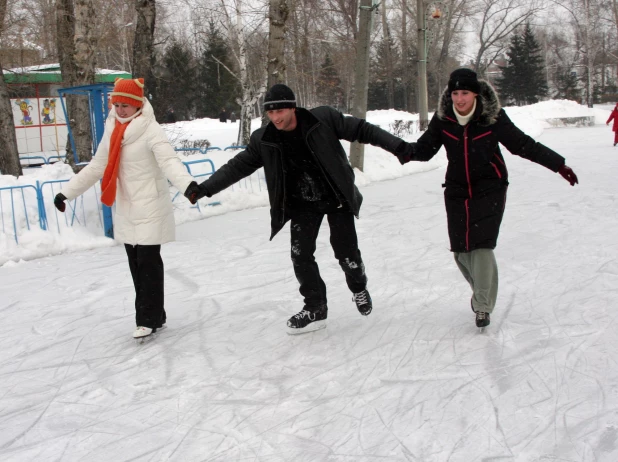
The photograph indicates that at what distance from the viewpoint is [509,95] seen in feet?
157

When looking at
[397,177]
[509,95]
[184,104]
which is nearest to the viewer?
[397,177]

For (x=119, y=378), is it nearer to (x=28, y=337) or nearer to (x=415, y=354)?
(x=28, y=337)

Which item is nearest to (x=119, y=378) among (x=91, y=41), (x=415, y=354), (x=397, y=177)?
(x=415, y=354)

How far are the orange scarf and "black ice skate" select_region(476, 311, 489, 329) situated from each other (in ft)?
7.81

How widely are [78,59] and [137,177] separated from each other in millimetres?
6535

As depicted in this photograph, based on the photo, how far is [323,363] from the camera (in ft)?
12.2

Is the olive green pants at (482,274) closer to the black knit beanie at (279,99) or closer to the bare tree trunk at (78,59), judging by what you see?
the black knit beanie at (279,99)

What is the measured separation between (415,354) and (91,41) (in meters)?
7.87

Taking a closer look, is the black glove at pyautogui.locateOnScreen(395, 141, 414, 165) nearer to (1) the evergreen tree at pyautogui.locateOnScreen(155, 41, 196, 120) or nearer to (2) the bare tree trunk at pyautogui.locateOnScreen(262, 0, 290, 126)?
(2) the bare tree trunk at pyautogui.locateOnScreen(262, 0, 290, 126)

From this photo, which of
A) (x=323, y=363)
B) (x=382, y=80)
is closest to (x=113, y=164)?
(x=323, y=363)

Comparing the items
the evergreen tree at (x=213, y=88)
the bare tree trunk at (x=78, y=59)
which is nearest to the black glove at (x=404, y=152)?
the bare tree trunk at (x=78, y=59)

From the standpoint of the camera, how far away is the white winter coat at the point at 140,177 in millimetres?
4020

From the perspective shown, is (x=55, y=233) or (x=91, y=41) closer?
(x=55, y=233)

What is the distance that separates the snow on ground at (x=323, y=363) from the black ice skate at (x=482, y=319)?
6 centimetres
